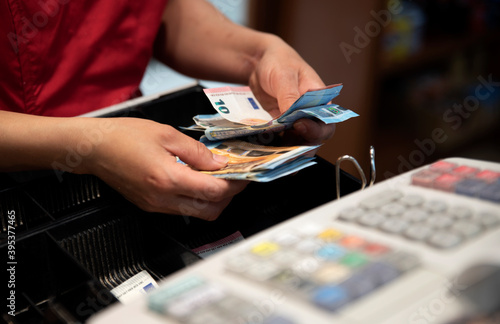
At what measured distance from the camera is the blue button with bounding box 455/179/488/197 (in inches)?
22.4

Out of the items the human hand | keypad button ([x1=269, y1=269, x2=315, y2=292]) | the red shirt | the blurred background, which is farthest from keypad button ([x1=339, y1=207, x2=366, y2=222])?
the blurred background

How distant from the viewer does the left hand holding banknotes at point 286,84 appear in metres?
0.89

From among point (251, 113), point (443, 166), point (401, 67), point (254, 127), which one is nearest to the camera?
point (443, 166)

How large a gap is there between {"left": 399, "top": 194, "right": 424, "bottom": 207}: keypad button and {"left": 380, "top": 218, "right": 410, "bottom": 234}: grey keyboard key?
0.03 meters

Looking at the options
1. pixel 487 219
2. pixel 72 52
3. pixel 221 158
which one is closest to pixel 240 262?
pixel 487 219

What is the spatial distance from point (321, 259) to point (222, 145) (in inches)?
17.2

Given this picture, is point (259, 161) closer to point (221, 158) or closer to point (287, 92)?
point (221, 158)

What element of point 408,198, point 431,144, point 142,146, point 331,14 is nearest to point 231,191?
point 142,146

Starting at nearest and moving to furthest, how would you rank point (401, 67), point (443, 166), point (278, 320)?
point (278, 320), point (443, 166), point (401, 67)

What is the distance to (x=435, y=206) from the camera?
21.6 inches

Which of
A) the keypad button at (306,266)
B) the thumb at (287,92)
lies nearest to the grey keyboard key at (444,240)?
the keypad button at (306,266)

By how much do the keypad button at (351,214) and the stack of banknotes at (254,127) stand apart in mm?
160

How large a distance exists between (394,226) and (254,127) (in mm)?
382

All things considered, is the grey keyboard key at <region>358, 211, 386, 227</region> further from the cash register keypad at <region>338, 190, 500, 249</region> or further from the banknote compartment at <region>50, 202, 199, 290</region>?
the banknote compartment at <region>50, 202, 199, 290</region>
